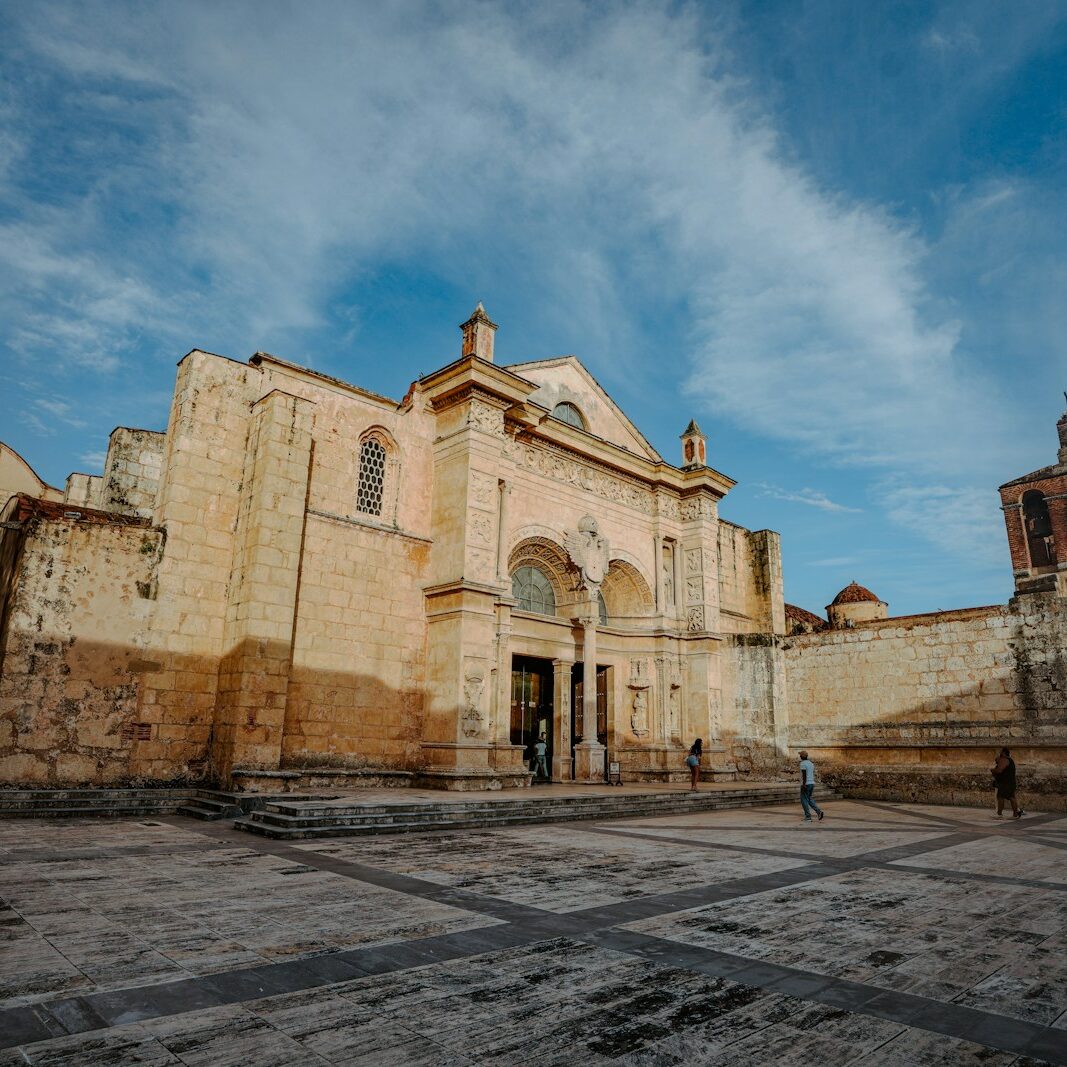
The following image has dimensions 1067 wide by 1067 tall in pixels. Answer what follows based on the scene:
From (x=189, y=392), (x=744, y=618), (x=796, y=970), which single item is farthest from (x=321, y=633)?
(x=744, y=618)

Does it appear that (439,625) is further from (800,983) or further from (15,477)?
(15,477)

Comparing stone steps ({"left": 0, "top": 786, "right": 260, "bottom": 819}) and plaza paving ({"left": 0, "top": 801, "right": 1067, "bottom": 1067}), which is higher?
stone steps ({"left": 0, "top": 786, "right": 260, "bottom": 819})

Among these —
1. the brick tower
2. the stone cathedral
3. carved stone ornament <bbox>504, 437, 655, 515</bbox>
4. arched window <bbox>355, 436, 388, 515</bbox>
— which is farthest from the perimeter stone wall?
the brick tower

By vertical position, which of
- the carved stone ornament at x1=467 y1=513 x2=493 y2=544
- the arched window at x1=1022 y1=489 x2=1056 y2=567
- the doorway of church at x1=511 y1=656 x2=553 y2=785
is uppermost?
the arched window at x1=1022 y1=489 x2=1056 y2=567

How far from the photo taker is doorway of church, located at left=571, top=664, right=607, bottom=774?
20.3 meters

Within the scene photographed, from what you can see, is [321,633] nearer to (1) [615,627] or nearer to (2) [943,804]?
(1) [615,627]

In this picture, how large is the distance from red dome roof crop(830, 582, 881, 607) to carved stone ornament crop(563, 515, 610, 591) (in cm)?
1863

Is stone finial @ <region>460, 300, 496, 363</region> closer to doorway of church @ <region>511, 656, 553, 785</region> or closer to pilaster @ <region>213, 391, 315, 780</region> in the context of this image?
pilaster @ <region>213, 391, 315, 780</region>

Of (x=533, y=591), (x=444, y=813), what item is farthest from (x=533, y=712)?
(x=444, y=813)

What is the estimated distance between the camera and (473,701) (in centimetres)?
1609

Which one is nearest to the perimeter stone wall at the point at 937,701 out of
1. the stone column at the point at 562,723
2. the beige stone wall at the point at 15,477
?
the stone column at the point at 562,723

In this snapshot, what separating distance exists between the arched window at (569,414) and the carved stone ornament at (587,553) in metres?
2.92

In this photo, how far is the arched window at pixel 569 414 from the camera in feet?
69.5

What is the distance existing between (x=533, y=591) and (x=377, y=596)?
5070 mm
